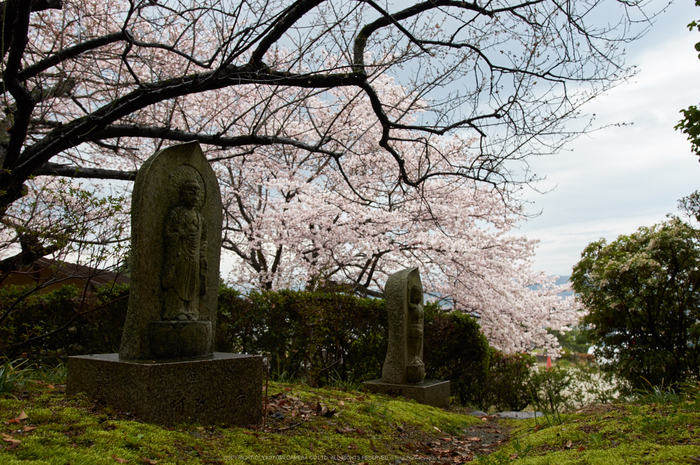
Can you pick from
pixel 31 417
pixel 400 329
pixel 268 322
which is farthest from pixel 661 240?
pixel 31 417

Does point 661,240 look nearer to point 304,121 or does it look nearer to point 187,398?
point 187,398

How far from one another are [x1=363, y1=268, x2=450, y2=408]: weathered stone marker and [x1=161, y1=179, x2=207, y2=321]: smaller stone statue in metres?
3.97

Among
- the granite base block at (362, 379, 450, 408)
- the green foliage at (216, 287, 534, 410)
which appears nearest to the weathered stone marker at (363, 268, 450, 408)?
the granite base block at (362, 379, 450, 408)

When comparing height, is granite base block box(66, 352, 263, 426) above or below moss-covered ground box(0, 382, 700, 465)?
above

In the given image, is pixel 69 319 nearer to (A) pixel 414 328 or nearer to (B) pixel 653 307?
(A) pixel 414 328

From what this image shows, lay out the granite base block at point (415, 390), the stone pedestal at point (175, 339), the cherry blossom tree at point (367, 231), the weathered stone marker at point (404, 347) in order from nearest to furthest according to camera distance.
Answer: the stone pedestal at point (175, 339), the granite base block at point (415, 390), the weathered stone marker at point (404, 347), the cherry blossom tree at point (367, 231)

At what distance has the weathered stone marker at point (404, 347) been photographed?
303 inches

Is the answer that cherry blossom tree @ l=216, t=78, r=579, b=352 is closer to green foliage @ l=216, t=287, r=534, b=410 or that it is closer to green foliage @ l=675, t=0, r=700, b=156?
green foliage @ l=216, t=287, r=534, b=410

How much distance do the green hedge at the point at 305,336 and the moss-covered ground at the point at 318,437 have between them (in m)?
1.98

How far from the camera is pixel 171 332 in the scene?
14.0 feet

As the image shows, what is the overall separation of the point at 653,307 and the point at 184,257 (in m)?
7.58

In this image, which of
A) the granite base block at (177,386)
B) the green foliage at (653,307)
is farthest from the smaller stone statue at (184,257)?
the green foliage at (653,307)

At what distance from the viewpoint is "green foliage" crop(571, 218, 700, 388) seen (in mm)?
7430

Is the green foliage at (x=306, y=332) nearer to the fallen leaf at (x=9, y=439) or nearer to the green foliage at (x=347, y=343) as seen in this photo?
the green foliage at (x=347, y=343)
